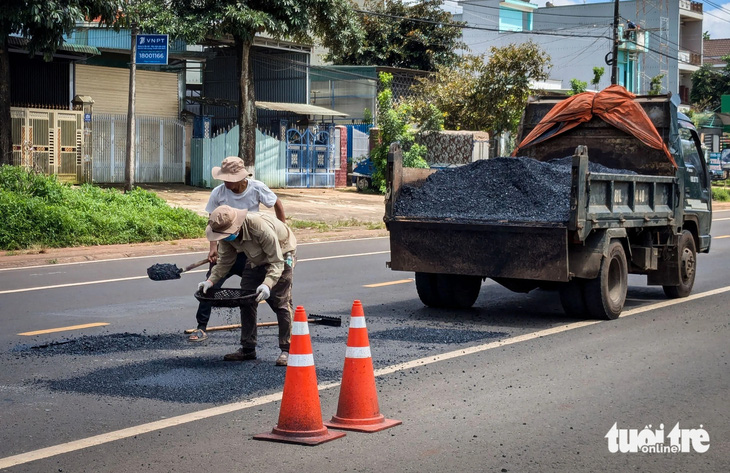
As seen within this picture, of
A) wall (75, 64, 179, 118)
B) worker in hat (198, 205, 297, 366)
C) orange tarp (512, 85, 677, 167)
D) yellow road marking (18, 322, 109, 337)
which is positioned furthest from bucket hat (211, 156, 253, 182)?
wall (75, 64, 179, 118)

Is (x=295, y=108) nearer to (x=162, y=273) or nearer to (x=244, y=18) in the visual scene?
(x=244, y=18)

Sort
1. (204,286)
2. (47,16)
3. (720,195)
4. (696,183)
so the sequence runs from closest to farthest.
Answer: (204,286) < (696,183) < (47,16) < (720,195)

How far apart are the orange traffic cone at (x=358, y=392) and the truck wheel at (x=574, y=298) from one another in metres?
4.95

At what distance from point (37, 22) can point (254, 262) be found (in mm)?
16946

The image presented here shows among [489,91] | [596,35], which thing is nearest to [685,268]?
[489,91]

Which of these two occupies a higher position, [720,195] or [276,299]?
[720,195]

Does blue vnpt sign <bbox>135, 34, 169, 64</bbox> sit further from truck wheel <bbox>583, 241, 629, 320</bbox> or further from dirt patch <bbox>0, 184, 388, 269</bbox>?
truck wheel <bbox>583, 241, 629, 320</bbox>

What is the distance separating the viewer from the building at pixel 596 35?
57.7 meters

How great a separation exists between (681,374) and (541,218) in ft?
9.32

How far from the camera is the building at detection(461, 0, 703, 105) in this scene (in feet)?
189

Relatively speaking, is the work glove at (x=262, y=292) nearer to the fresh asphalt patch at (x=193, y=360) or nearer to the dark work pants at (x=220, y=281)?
the fresh asphalt patch at (x=193, y=360)

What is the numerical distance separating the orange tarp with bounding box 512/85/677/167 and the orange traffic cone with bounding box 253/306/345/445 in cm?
767

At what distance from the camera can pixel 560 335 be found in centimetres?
957

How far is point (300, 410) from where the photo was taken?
568 centimetres
